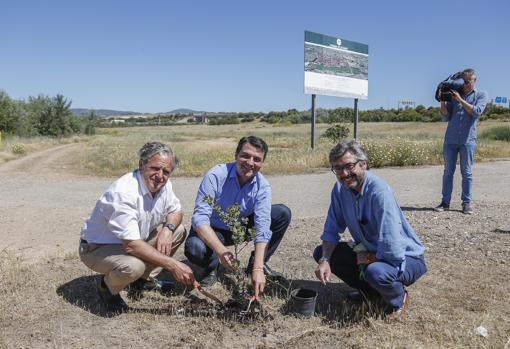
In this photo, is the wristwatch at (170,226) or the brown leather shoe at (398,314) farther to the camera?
the wristwatch at (170,226)

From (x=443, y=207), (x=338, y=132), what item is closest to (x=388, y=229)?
(x=443, y=207)

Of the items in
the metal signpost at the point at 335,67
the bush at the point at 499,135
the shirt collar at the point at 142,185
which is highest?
the metal signpost at the point at 335,67

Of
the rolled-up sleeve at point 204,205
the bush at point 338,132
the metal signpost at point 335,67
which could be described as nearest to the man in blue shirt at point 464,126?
the rolled-up sleeve at point 204,205

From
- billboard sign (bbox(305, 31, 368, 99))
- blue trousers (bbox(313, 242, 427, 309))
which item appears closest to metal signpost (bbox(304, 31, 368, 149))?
billboard sign (bbox(305, 31, 368, 99))

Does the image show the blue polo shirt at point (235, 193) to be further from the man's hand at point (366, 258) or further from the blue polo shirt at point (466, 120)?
the blue polo shirt at point (466, 120)

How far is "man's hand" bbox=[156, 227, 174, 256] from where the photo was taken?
3.93 m

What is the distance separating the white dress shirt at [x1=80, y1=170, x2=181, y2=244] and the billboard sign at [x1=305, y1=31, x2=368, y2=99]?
1121 centimetres

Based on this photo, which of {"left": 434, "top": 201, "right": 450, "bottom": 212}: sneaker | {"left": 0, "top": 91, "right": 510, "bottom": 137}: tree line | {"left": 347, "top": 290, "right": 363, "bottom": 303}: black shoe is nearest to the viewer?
{"left": 347, "top": 290, "right": 363, "bottom": 303}: black shoe

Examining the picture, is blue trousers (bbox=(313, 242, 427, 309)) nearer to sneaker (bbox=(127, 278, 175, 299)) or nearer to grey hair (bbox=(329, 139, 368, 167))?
grey hair (bbox=(329, 139, 368, 167))

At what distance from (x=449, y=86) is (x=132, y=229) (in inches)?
204

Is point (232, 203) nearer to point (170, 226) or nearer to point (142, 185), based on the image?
point (170, 226)

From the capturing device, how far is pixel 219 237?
4.29m

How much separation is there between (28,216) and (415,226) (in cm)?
561

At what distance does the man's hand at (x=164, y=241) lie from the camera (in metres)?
3.93
